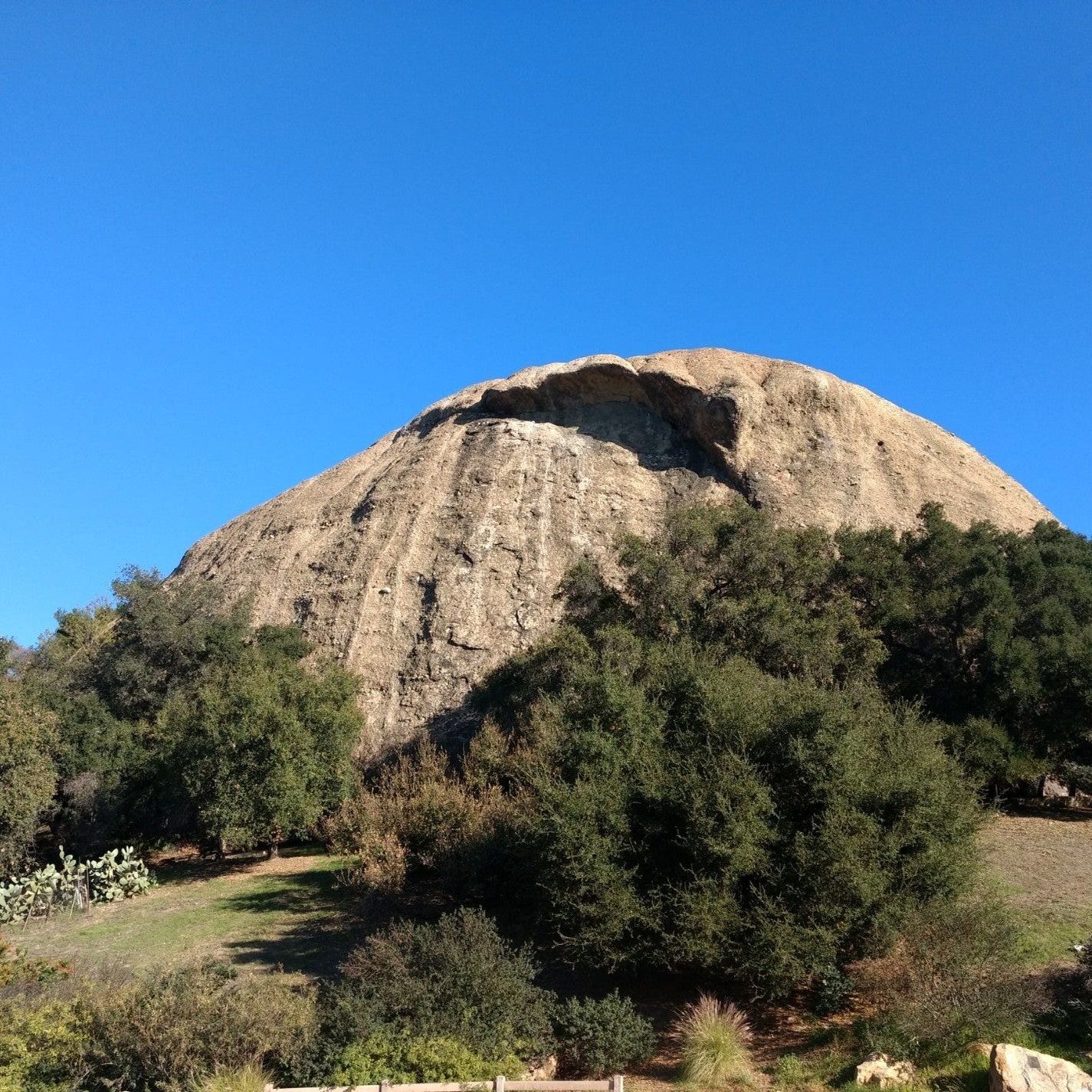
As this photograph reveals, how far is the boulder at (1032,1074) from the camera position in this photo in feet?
28.4

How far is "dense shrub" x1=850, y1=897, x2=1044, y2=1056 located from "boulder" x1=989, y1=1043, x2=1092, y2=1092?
95cm

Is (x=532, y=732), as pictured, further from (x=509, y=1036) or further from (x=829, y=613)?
(x=509, y=1036)

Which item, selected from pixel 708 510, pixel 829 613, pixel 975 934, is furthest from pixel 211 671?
pixel 975 934

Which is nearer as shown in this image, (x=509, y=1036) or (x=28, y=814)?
(x=509, y=1036)

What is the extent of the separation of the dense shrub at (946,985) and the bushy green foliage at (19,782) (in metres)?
18.6

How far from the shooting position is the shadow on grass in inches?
574

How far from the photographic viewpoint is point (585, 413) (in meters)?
39.7

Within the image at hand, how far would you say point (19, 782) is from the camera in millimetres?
20938

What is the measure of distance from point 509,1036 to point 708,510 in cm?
1871

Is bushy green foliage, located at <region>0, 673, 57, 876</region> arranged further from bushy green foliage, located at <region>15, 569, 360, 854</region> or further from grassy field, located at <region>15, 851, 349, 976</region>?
grassy field, located at <region>15, 851, 349, 976</region>

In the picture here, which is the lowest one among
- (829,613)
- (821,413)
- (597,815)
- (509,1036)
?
(509,1036)

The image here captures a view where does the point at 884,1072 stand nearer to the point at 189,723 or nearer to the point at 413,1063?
the point at 413,1063

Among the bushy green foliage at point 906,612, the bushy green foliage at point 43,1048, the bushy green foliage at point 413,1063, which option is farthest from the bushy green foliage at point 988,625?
the bushy green foliage at point 43,1048

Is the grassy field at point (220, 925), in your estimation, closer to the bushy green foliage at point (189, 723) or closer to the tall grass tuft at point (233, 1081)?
the bushy green foliage at point (189, 723)
